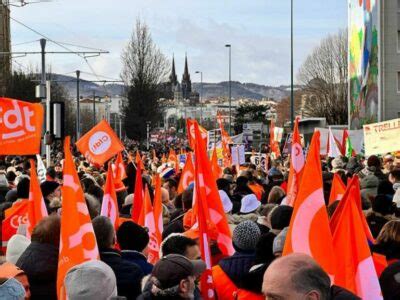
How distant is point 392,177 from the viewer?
462 inches

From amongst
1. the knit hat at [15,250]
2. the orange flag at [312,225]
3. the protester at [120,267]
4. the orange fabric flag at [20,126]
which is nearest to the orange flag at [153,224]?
the knit hat at [15,250]

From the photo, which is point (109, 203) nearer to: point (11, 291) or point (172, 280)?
point (172, 280)

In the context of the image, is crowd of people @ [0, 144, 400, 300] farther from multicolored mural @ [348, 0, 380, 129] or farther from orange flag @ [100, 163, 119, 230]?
multicolored mural @ [348, 0, 380, 129]

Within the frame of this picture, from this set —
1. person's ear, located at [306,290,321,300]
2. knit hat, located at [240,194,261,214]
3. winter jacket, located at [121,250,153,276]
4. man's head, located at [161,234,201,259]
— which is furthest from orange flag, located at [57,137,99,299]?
knit hat, located at [240,194,261,214]

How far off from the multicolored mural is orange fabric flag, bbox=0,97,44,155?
3535cm

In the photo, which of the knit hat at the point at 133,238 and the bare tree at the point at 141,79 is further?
the bare tree at the point at 141,79

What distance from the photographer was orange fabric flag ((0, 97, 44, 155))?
38.3ft

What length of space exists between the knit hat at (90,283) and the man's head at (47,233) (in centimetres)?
160

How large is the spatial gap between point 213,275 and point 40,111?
718 centimetres

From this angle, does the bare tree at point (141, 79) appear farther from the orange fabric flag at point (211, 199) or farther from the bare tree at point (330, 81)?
the orange fabric flag at point (211, 199)

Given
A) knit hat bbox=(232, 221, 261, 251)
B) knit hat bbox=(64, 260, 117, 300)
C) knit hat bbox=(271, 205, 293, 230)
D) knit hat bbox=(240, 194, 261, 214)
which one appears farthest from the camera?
knit hat bbox=(240, 194, 261, 214)

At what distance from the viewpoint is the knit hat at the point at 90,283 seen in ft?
13.4

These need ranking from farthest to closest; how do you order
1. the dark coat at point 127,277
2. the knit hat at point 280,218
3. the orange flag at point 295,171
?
the orange flag at point 295,171 → the knit hat at point 280,218 → the dark coat at point 127,277

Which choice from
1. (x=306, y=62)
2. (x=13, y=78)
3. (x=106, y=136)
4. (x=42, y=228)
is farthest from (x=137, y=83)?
(x=42, y=228)
